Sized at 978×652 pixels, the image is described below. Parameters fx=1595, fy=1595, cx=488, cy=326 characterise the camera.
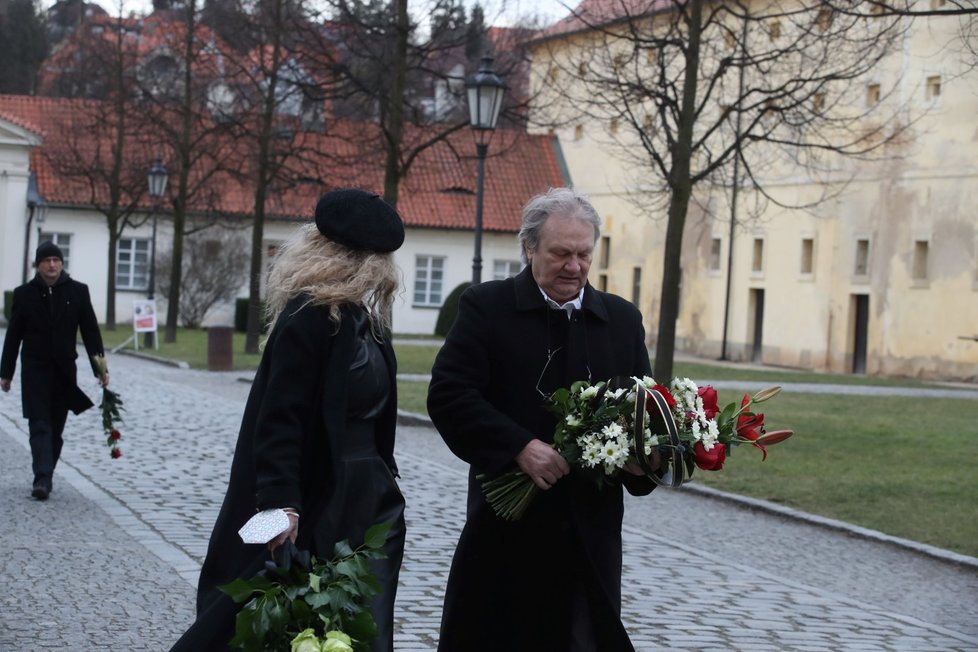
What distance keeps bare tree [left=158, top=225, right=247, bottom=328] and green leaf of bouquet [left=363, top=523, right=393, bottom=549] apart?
4912 cm

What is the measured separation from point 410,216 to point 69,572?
165 ft

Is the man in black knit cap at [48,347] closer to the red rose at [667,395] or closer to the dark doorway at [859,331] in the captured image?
the red rose at [667,395]

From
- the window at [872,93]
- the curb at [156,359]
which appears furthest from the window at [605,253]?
the curb at [156,359]

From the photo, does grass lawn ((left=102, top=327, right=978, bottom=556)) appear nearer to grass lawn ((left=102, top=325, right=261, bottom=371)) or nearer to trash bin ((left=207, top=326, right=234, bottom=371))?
trash bin ((left=207, top=326, right=234, bottom=371))

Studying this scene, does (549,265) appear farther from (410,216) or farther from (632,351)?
(410,216)

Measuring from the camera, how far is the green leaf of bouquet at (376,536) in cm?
458

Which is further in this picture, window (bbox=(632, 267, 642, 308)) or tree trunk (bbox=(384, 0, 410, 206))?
window (bbox=(632, 267, 642, 308))

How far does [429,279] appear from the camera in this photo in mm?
59281

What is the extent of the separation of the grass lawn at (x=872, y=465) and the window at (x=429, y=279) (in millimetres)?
32409

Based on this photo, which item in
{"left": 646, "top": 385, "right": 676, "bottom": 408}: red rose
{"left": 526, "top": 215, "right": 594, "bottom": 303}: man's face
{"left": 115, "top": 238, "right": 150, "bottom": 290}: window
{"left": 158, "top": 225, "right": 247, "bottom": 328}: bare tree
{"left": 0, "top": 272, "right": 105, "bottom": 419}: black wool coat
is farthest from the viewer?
{"left": 115, "top": 238, "right": 150, "bottom": 290}: window

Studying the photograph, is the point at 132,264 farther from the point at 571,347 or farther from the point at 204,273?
the point at 571,347

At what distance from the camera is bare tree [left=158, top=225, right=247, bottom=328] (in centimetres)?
5300

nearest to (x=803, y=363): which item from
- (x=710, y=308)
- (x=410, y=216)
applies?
(x=710, y=308)

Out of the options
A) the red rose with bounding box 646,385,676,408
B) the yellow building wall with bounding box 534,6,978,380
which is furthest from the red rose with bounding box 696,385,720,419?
the yellow building wall with bounding box 534,6,978,380
